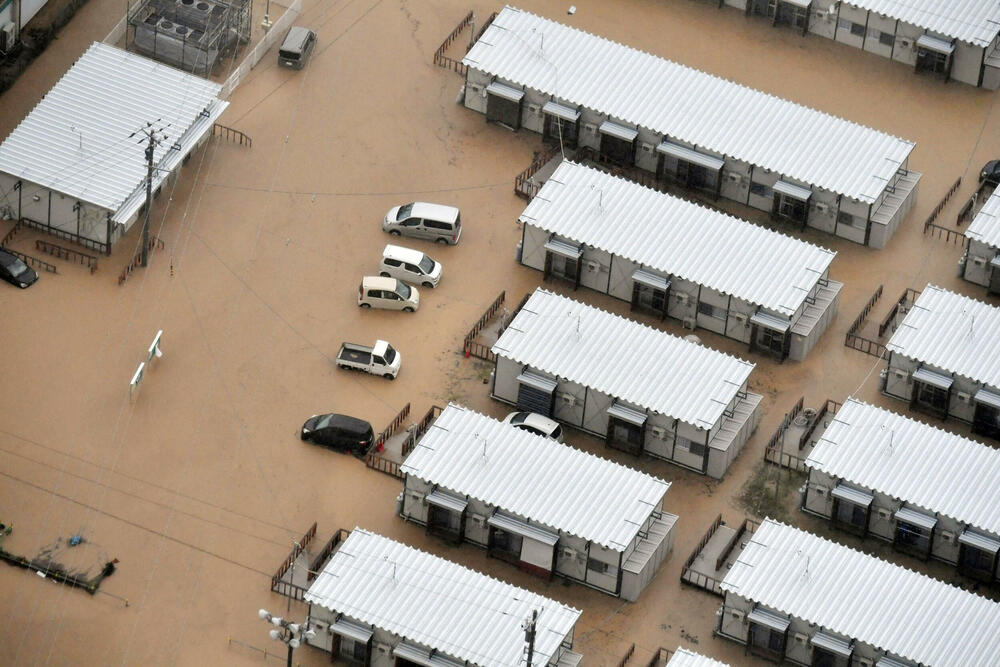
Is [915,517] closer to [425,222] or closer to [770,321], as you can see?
[770,321]

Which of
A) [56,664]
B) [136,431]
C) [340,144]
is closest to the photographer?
[56,664]

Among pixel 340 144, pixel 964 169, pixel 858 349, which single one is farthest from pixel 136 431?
pixel 964 169

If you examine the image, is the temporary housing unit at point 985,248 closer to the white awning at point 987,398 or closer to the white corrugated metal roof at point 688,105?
the white corrugated metal roof at point 688,105

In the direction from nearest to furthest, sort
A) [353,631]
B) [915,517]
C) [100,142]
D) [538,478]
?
1. [353,631]
2. [538,478]
3. [915,517]
4. [100,142]

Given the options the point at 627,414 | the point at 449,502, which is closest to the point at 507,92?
the point at 627,414

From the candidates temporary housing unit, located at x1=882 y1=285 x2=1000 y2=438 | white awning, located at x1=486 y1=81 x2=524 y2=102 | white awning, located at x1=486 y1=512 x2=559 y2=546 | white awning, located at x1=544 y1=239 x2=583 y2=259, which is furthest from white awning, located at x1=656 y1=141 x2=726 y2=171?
white awning, located at x1=486 y1=512 x2=559 y2=546

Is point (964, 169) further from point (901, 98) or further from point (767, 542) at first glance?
point (767, 542)

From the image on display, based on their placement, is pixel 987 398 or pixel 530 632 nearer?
pixel 530 632
